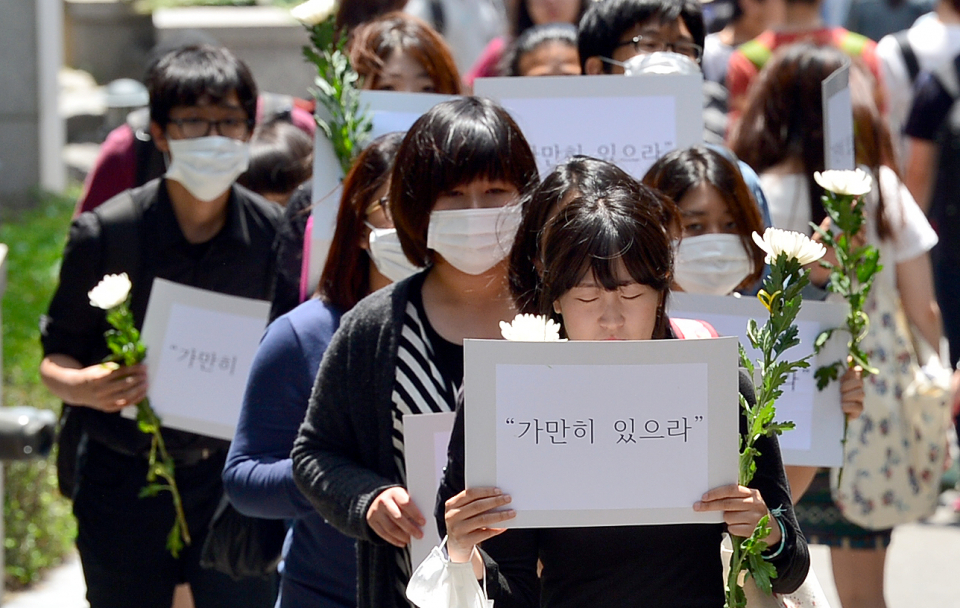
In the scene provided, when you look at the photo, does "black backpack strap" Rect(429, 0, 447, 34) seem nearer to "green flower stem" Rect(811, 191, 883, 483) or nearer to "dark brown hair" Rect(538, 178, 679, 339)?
"green flower stem" Rect(811, 191, 883, 483)

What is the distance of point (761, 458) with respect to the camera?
2.46 m

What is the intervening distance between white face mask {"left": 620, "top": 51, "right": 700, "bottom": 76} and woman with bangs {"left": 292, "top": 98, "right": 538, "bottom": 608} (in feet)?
3.68

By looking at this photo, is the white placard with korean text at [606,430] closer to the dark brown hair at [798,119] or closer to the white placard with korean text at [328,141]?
the white placard with korean text at [328,141]

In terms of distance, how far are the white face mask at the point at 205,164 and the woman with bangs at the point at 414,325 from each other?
4.47 feet

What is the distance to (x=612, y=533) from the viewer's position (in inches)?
95.3

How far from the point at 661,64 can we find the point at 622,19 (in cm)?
21

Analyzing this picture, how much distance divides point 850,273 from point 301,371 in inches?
50.4

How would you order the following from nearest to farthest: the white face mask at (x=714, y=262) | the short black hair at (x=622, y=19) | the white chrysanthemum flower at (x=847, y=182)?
the white chrysanthemum flower at (x=847, y=182) → the white face mask at (x=714, y=262) → the short black hair at (x=622, y=19)

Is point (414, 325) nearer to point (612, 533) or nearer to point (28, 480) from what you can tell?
point (612, 533)

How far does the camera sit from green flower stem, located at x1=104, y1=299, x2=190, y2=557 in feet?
12.6

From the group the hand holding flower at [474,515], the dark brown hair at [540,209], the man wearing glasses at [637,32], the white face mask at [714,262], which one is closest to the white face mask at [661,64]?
the man wearing glasses at [637,32]

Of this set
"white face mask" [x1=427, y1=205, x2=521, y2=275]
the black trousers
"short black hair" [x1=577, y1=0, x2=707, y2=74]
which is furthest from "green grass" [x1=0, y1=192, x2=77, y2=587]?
"white face mask" [x1=427, y1=205, x2=521, y2=275]

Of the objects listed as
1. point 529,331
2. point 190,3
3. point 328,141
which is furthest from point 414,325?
point 190,3

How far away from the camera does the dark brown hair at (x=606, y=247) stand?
7.91 feet
